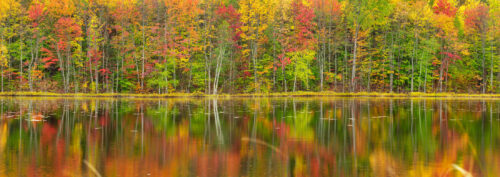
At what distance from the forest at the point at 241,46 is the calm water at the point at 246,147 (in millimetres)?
37058

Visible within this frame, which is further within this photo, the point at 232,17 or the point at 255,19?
the point at 232,17

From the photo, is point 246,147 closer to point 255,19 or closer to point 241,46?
point 241,46

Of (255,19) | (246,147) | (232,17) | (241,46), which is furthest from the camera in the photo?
(232,17)

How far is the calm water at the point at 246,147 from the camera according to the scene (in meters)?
12.1

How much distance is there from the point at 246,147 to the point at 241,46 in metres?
48.3

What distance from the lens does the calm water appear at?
12109 mm

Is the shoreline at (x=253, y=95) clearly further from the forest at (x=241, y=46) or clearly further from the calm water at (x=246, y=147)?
the calm water at (x=246, y=147)

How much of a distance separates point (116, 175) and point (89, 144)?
6049 mm

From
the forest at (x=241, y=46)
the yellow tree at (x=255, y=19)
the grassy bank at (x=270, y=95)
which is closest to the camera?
the grassy bank at (x=270, y=95)

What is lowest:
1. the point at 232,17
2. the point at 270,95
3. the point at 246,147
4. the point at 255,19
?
the point at 246,147

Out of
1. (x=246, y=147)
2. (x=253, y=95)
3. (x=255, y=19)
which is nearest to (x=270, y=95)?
(x=253, y=95)

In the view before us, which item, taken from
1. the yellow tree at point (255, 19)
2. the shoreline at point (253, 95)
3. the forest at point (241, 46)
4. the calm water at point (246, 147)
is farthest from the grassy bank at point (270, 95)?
the calm water at point (246, 147)

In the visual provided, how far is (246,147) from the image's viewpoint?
16203 millimetres

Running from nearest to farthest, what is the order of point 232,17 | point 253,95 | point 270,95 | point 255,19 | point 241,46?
point 253,95, point 270,95, point 255,19, point 241,46, point 232,17
